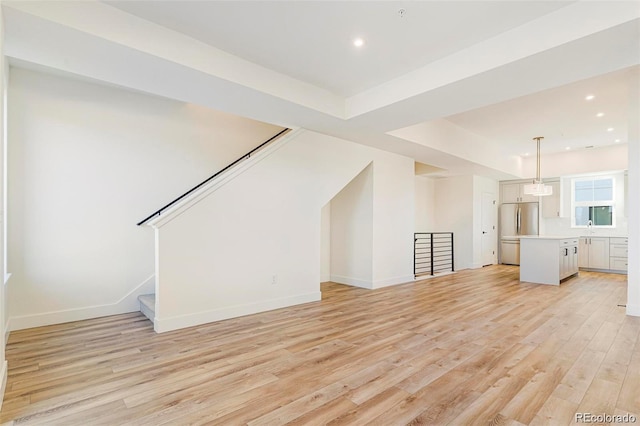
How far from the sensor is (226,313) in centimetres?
405

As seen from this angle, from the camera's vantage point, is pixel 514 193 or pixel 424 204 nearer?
pixel 424 204

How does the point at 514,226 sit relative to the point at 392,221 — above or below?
below

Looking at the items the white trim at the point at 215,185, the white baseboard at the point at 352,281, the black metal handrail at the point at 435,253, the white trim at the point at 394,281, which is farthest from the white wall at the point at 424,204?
the white trim at the point at 215,185

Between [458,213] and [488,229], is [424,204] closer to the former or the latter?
[458,213]

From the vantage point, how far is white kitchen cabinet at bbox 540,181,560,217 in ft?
28.9

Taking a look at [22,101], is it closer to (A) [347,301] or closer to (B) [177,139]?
(B) [177,139]

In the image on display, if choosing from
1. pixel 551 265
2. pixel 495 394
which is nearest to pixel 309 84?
pixel 495 394

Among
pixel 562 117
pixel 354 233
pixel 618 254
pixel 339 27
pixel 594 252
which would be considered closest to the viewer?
pixel 339 27

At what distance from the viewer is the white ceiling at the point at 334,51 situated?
2494 millimetres

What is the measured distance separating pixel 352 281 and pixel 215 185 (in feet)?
11.5

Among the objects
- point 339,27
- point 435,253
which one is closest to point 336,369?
point 339,27

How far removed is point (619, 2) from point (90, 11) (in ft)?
13.3

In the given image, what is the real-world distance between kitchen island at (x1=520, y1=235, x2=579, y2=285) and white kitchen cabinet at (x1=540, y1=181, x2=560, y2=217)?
209cm

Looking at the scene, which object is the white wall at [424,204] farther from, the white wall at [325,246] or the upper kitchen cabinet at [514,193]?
the white wall at [325,246]
